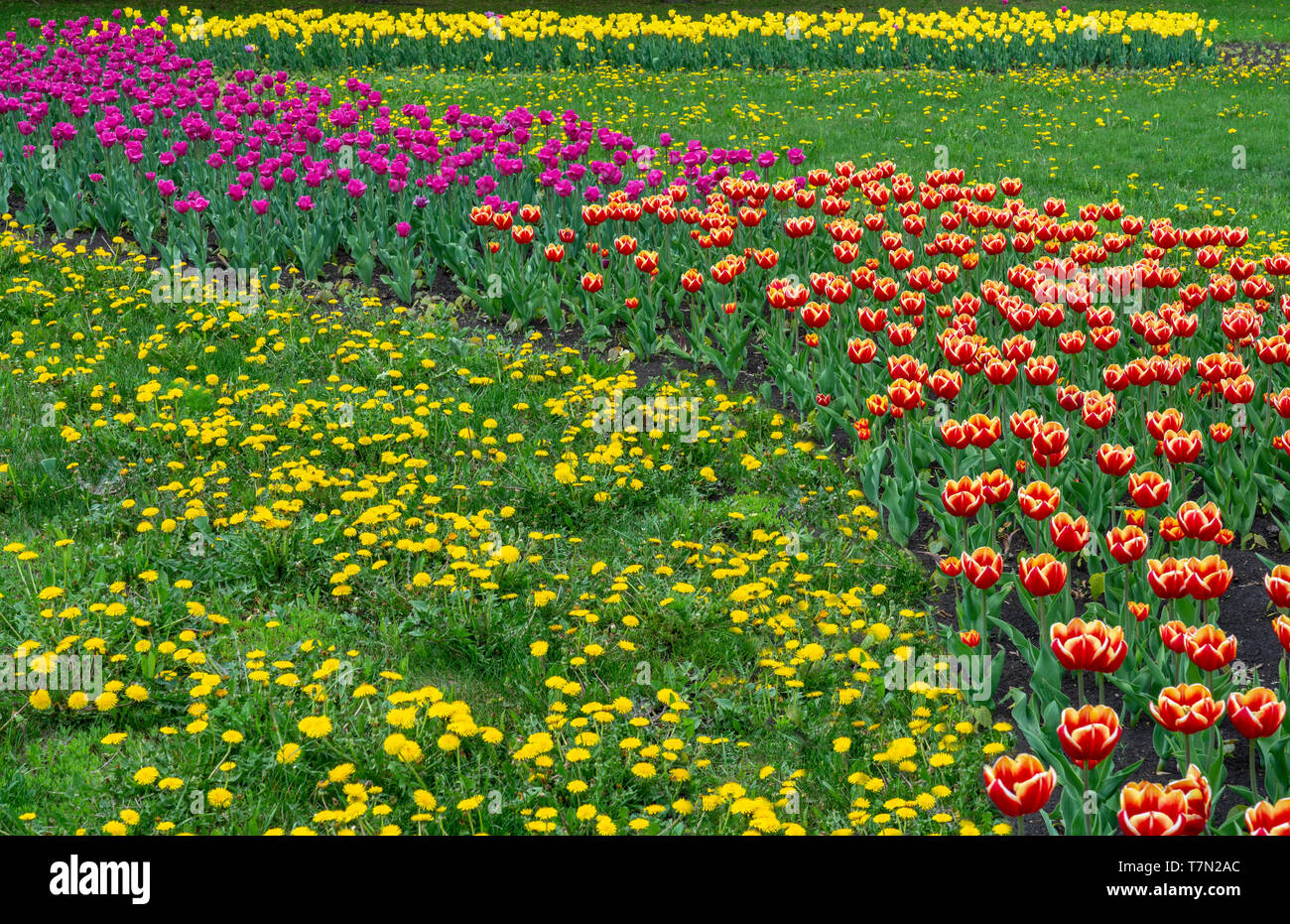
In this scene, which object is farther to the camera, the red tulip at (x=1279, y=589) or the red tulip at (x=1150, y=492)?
the red tulip at (x=1150, y=492)

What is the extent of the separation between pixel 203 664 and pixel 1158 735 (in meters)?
3.22

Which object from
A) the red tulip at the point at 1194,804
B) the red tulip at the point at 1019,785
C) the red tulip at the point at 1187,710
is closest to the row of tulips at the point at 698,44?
the red tulip at the point at 1187,710

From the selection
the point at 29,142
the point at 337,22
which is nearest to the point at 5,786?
the point at 29,142

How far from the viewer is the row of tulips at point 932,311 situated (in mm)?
3887

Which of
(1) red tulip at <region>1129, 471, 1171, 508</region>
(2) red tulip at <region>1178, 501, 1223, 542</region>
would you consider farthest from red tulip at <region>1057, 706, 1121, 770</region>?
(1) red tulip at <region>1129, 471, 1171, 508</region>

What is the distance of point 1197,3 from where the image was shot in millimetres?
29359

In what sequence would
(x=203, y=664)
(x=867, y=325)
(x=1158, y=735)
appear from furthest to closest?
(x=867, y=325), (x=203, y=664), (x=1158, y=735)

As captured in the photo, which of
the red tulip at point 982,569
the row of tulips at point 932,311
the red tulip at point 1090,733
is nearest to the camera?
the red tulip at point 1090,733

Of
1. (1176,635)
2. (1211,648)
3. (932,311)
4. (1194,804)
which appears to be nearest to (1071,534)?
(1176,635)

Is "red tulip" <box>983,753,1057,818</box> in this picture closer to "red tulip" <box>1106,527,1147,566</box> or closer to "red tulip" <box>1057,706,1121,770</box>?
"red tulip" <box>1057,706,1121,770</box>

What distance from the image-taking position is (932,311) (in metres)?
7.36

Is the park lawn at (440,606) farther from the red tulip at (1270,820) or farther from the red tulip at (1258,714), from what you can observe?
the red tulip at (1270,820)

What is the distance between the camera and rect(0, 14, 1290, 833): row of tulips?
3.89 metres
